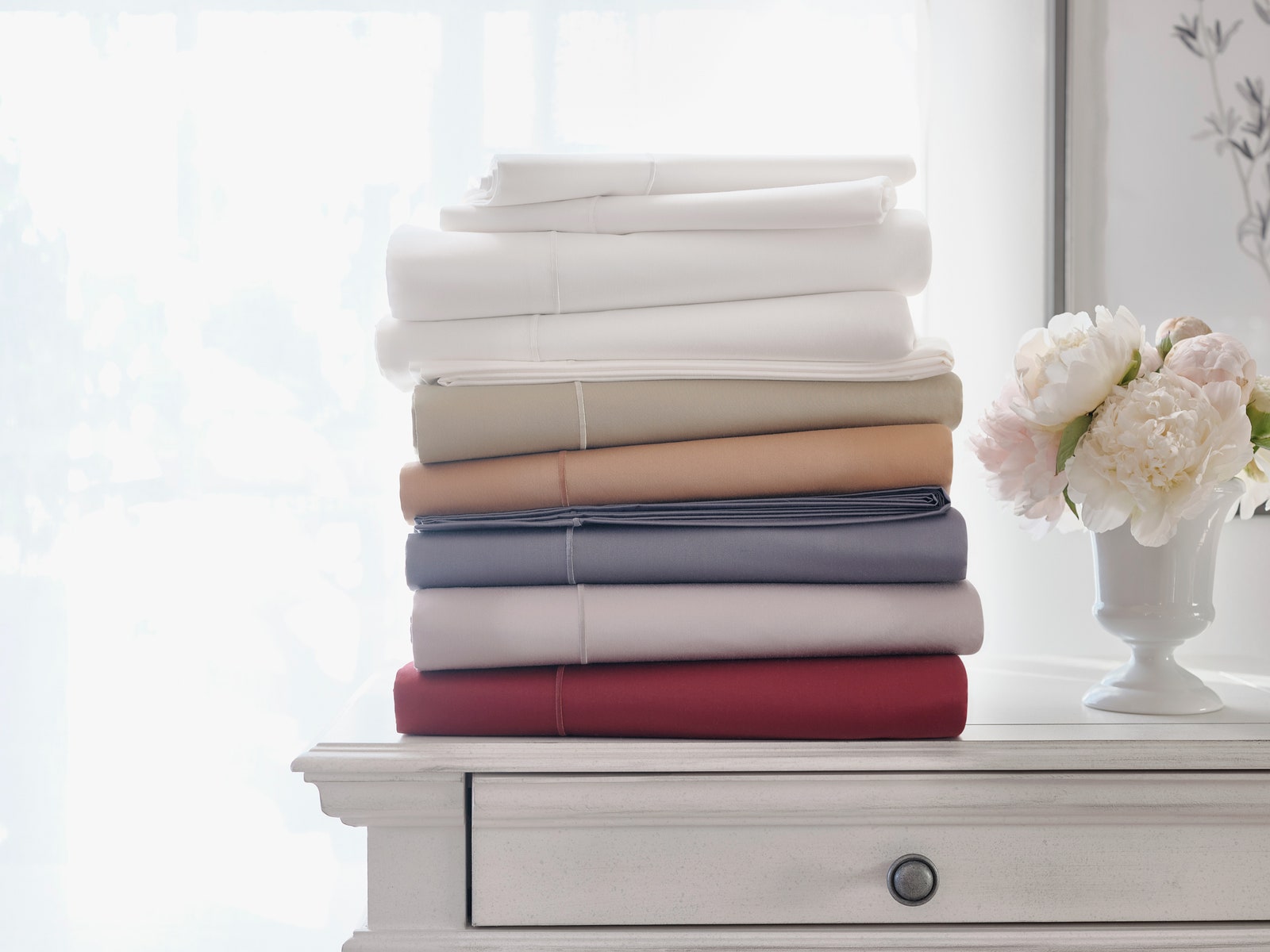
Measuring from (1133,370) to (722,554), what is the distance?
0.33 meters

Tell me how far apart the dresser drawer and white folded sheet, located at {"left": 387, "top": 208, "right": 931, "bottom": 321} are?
0.34 m

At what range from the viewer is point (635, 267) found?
2.33 feet

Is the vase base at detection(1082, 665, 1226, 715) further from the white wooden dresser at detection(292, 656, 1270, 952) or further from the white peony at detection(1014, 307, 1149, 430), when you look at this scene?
the white peony at detection(1014, 307, 1149, 430)

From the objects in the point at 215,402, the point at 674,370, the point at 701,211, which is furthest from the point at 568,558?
the point at 215,402

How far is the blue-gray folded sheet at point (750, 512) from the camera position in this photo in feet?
2.26

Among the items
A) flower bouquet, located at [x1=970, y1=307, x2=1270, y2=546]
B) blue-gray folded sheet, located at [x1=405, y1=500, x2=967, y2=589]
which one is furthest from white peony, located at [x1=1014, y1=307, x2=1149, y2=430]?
blue-gray folded sheet, located at [x1=405, y1=500, x2=967, y2=589]

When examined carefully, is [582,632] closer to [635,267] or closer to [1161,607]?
[635,267]

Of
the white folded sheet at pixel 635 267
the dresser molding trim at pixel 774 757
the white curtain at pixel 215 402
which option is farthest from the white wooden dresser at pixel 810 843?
the white curtain at pixel 215 402

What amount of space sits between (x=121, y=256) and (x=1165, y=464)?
1.25m

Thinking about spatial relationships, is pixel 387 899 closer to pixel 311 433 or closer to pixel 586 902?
pixel 586 902

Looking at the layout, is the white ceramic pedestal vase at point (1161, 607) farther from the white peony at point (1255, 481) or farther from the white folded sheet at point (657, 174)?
the white folded sheet at point (657, 174)

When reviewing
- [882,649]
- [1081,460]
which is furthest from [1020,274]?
[882,649]

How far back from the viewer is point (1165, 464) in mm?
659

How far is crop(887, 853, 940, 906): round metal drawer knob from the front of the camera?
2.13 ft
